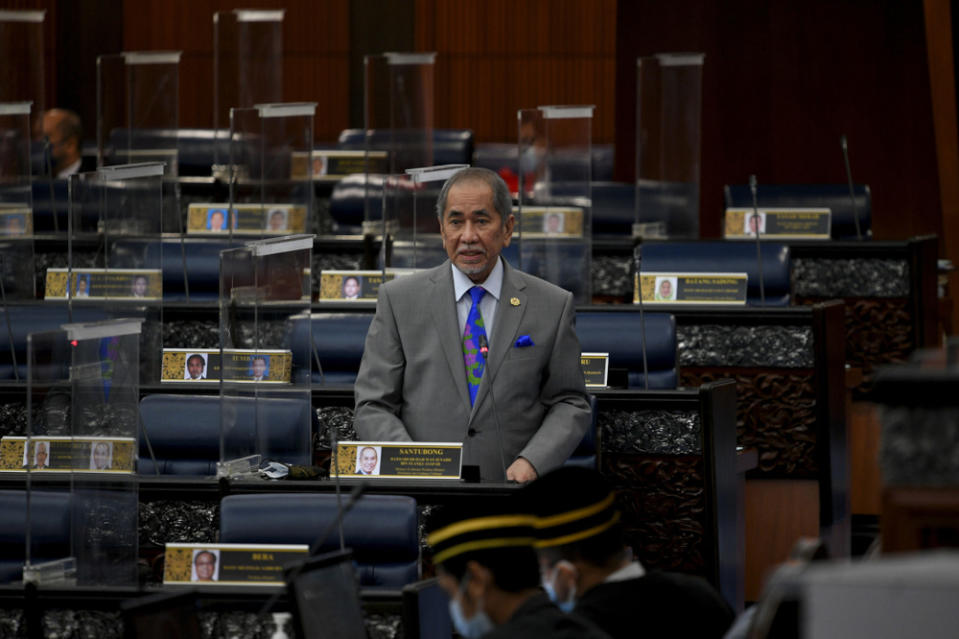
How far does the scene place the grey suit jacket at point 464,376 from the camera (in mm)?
3932

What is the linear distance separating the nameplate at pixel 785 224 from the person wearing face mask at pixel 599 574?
4260mm

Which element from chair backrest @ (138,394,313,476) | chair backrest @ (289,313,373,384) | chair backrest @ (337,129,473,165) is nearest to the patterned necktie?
chair backrest @ (138,394,313,476)

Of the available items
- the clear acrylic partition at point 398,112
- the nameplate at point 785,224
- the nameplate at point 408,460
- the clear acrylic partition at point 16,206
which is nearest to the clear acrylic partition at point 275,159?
the clear acrylic partition at point 398,112

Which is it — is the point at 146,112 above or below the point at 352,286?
above

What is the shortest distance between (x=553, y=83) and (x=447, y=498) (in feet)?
21.8

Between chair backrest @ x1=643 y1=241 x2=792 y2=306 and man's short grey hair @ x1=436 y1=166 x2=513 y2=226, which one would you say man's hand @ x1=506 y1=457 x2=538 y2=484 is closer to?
man's short grey hair @ x1=436 y1=166 x2=513 y2=226

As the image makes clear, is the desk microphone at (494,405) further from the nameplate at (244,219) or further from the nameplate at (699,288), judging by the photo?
the nameplate at (244,219)

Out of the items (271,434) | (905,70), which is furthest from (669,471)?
(905,70)

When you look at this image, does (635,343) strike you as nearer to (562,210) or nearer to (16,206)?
(562,210)

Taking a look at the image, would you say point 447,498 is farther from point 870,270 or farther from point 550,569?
point 870,270

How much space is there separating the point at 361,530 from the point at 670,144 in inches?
172

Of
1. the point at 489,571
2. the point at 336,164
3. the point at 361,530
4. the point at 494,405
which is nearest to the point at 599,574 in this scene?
the point at 489,571

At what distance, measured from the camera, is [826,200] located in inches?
290

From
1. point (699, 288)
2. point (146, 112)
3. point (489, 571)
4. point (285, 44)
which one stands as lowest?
point (489, 571)
